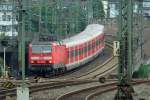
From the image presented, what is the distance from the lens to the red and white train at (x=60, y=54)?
40.0 meters

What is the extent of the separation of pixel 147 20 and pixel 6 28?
22884 millimetres

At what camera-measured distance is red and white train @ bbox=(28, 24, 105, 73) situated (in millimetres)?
40031

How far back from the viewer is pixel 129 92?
68.5ft

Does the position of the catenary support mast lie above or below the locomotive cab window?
above

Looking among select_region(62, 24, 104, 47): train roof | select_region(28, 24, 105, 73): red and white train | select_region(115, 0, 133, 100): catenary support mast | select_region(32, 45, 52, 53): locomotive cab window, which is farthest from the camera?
select_region(62, 24, 104, 47): train roof

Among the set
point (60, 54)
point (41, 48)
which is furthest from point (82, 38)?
point (41, 48)

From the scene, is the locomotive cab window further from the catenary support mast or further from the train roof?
the catenary support mast

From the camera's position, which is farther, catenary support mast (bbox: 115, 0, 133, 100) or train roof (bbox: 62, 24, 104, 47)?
train roof (bbox: 62, 24, 104, 47)

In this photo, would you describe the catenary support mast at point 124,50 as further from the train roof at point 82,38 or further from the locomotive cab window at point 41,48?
the train roof at point 82,38

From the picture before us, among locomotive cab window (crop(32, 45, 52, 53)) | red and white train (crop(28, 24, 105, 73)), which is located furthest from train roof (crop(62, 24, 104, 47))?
locomotive cab window (crop(32, 45, 52, 53))

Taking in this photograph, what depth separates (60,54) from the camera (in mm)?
41531

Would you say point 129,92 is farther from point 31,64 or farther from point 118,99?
point 31,64

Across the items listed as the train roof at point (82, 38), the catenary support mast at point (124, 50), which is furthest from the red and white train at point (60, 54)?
the catenary support mast at point (124, 50)

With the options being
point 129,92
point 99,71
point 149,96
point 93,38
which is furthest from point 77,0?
point 129,92
